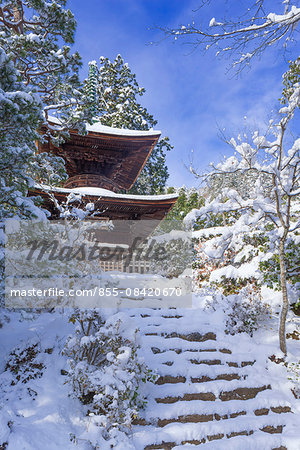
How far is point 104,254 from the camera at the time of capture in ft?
39.2

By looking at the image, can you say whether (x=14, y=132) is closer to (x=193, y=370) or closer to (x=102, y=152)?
(x=193, y=370)

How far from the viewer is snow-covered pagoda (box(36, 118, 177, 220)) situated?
10.0 metres

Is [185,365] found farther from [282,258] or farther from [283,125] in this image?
[283,125]

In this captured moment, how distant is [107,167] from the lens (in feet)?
40.0

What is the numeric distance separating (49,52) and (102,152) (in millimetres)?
5715

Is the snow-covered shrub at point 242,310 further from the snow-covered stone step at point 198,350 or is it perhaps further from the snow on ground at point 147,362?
the snow-covered stone step at point 198,350

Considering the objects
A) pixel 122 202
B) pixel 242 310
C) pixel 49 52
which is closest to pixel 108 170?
pixel 122 202

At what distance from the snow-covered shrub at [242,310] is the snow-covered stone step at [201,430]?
76.0 inches

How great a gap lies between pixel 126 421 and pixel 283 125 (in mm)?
5395

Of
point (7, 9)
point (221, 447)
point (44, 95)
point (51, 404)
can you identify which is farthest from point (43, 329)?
point (7, 9)

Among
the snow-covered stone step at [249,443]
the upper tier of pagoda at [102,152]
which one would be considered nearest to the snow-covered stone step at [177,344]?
the snow-covered stone step at [249,443]

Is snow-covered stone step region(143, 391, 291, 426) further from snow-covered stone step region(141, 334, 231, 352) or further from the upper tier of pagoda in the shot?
the upper tier of pagoda

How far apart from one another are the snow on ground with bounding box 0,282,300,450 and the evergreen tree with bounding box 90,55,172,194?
1656 cm

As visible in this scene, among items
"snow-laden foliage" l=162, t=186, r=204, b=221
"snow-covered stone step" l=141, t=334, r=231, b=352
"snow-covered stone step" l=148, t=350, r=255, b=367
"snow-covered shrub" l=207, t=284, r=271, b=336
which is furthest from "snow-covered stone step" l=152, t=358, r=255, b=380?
"snow-laden foliage" l=162, t=186, r=204, b=221
